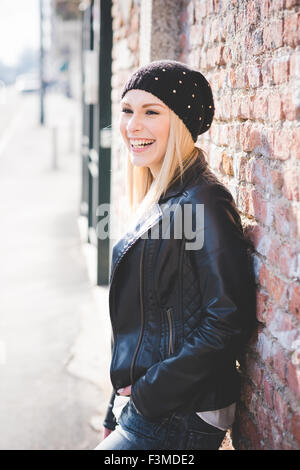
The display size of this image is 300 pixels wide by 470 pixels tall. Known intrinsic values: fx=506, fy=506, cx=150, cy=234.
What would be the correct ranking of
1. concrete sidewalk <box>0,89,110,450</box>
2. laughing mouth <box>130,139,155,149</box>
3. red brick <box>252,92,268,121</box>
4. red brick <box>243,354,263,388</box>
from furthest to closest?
1. concrete sidewalk <box>0,89,110,450</box>
2. laughing mouth <box>130,139,155,149</box>
3. red brick <box>243,354,263,388</box>
4. red brick <box>252,92,268,121</box>

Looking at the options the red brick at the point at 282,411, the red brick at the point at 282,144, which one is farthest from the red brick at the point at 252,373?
the red brick at the point at 282,144

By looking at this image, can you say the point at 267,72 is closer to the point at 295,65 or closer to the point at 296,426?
the point at 295,65

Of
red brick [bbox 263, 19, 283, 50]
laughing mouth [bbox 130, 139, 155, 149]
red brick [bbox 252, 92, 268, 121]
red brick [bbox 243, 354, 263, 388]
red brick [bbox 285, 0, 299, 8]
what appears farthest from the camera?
laughing mouth [bbox 130, 139, 155, 149]

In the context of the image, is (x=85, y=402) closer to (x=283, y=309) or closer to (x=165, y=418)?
(x=165, y=418)

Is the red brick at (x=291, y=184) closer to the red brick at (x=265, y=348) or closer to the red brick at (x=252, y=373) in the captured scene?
the red brick at (x=265, y=348)

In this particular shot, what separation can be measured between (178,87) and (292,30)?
0.47 metres

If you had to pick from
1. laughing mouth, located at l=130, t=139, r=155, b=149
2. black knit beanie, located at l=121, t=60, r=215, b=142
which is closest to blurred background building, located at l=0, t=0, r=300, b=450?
black knit beanie, located at l=121, t=60, r=215, b=142

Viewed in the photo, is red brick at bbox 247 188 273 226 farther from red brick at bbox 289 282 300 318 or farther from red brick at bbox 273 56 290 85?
red brick at bbox 273 56 290 85

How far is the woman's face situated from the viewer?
1.87 metres

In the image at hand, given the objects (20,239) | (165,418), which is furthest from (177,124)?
(20,239)

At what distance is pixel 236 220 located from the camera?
174 centimetres

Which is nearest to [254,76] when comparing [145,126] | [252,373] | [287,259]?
[145,126]

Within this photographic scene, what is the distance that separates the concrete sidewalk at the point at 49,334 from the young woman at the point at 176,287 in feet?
4.58

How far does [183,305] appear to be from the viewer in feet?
5.64
